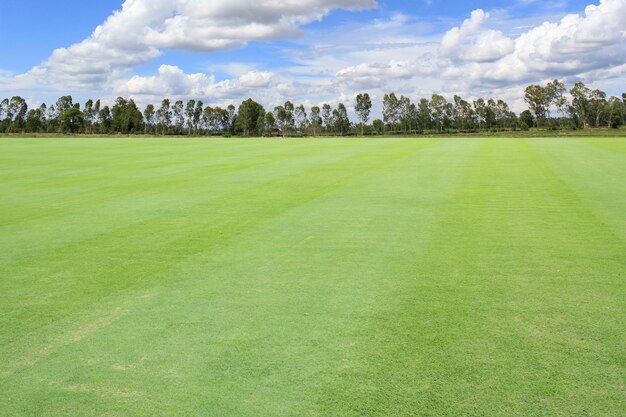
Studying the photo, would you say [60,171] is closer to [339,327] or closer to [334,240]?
[334,240]

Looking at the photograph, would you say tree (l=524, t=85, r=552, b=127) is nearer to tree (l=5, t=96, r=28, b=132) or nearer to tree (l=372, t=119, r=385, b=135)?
tree (l=372, t=119, r=385, b=135)

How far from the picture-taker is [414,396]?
428 centimetres

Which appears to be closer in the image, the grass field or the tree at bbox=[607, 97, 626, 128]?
the grass field

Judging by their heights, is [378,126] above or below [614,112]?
below

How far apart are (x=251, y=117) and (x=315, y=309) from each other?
385 ft

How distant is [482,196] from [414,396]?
38.2ft

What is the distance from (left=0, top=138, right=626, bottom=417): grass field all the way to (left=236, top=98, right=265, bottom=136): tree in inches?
4278

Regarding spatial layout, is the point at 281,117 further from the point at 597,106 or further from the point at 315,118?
the point at 597,106

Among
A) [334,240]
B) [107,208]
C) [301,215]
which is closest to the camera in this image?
[334,240]

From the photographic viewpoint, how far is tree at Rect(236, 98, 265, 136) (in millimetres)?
120088

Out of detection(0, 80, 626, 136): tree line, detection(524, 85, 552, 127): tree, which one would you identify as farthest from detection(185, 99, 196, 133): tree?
detection(524, 85, 552, 127): tree

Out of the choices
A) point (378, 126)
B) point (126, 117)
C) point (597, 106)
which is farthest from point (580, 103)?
point (126, 117)

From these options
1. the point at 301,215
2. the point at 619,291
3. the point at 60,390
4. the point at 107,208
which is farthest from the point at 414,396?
the point at 107,208

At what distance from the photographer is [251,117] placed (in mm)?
120500
